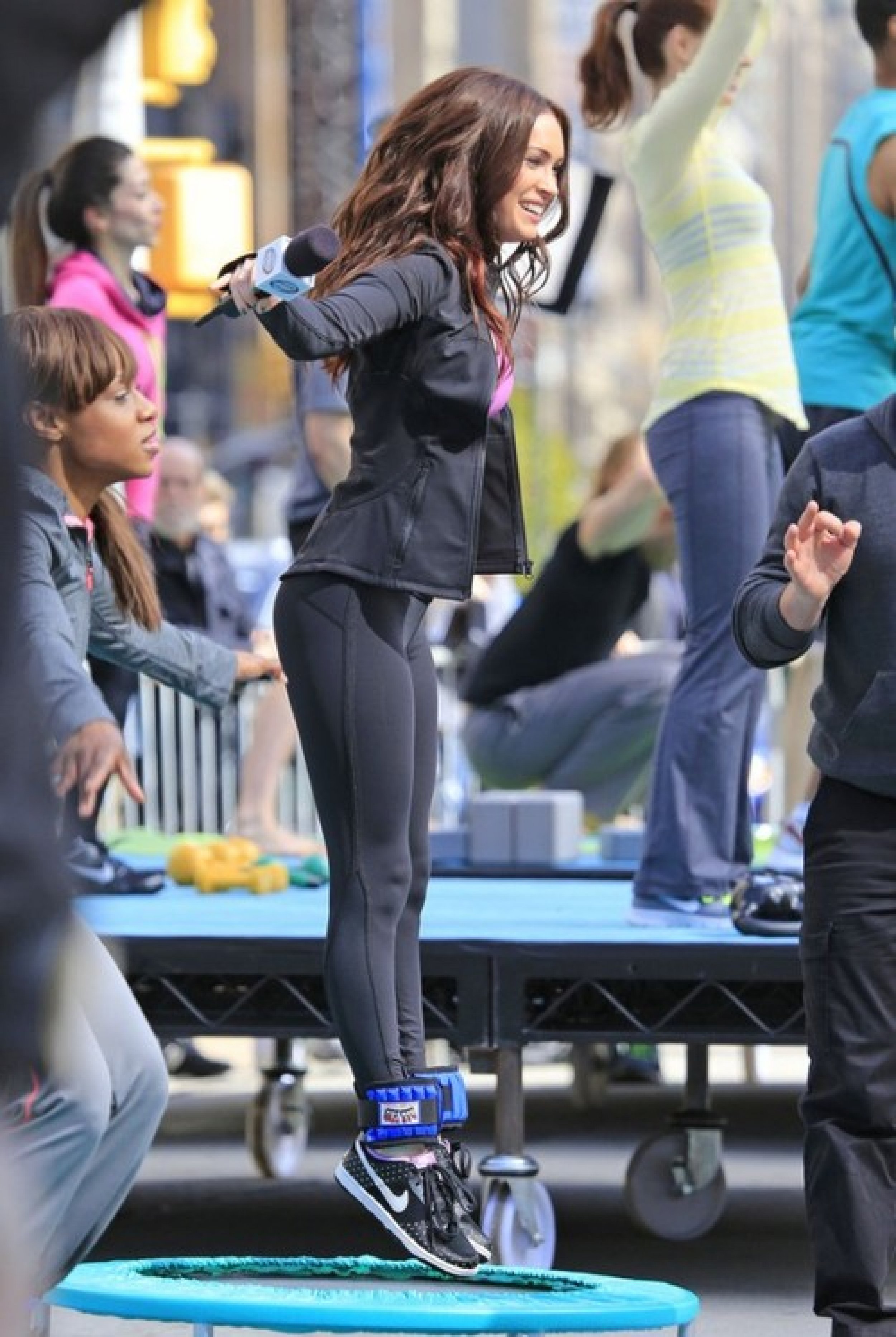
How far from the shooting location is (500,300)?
6.07 meters

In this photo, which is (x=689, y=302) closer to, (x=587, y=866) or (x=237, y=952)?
(x=237, y=952)

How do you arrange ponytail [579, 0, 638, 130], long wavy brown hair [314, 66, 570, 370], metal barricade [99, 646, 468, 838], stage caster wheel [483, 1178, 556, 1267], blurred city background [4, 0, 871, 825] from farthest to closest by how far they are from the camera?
metal barricade [99, 646, 468, 838] → blurred city background [4, 0, 871, 825] → ponytail [579, 0, 638, 130] → stage caster wheel [483, 1178, 556, 1267] → long wavy brown hair [314, 66, 570, 370]

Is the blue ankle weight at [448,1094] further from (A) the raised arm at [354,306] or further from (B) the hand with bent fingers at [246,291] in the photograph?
(B) the hand with bent fingers at [246,291]

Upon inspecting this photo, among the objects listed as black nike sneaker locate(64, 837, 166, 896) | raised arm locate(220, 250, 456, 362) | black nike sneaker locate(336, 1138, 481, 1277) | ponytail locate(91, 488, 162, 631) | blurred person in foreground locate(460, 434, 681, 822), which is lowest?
black nike sneaker locate(336, 1138, 481, 1277)

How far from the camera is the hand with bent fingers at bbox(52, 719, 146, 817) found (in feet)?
12.9

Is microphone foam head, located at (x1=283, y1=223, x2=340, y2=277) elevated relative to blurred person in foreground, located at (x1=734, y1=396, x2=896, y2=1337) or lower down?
elevated

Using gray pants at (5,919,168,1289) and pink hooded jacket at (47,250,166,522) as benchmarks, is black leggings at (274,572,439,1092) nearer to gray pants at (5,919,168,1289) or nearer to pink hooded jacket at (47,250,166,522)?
gray pants at (5,919,168,1289)

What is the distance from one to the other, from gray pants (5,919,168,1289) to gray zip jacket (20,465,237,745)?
0.38 metres

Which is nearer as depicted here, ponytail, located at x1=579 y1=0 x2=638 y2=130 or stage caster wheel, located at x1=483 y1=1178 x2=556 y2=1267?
stage caster wheel, located at x1=483 y1=1178 x2=556 y2=1267

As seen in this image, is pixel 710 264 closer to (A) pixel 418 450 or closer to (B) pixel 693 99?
(B) pixel 693 99

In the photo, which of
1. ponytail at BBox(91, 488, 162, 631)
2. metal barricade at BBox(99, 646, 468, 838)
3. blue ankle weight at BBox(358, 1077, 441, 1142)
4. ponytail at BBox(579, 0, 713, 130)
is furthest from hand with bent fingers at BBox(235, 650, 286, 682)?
metal barricade at BBox(99, 646, 468, 838)

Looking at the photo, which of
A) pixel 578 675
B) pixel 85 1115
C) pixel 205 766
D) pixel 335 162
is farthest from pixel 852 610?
pixel 335 162

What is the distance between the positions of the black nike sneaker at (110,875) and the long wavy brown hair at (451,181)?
258 cm

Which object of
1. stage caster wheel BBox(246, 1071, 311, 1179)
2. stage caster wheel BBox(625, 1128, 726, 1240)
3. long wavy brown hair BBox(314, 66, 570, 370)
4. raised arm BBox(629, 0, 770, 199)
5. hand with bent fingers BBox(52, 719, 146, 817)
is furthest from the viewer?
Result: stage caster wheel BBox(246, 1071, 311, 1179)
